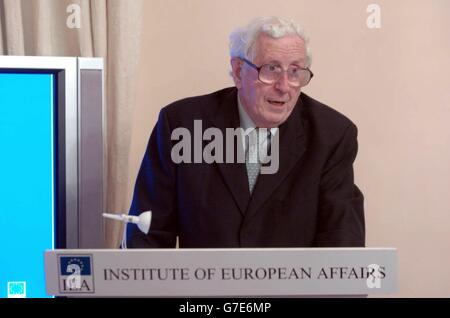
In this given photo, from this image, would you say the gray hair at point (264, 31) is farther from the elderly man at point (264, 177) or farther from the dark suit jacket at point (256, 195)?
the dark suit jacket at point (256, 195)

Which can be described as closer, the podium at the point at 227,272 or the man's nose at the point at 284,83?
the podium at the point at 227,272

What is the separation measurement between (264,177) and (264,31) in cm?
39

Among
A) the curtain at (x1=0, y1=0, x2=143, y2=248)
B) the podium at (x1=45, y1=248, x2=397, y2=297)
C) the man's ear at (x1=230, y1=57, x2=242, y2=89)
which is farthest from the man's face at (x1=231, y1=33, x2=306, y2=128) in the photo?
the podium at (x1=45, y1=248, x2=397, y2=297)

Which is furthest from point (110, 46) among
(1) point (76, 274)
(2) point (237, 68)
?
(1) point (76, 274)

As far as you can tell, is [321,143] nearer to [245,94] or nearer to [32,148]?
[245,94]

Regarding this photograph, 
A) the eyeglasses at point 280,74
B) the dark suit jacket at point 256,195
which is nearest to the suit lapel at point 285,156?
the dark suit jacket at point 256,195

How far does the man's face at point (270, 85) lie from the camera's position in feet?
5.71

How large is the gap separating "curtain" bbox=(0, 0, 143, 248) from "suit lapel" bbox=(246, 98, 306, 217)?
539 mm

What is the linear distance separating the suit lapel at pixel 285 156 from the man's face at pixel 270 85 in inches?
1.5

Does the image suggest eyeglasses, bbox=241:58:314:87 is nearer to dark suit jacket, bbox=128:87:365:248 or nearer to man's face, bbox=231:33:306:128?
man's face, bbox=231:33:306:128

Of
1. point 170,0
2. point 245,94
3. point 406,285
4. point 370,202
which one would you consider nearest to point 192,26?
point 170,0

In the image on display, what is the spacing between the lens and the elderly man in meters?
1.75

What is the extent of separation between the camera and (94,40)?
2080 mm
